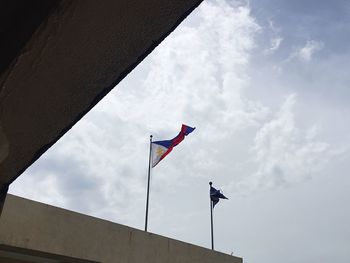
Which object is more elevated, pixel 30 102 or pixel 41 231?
pixel 41 231

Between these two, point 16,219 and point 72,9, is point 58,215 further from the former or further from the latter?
point 72,9

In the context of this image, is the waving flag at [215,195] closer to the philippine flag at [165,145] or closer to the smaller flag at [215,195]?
the smaller flag at [215,195]

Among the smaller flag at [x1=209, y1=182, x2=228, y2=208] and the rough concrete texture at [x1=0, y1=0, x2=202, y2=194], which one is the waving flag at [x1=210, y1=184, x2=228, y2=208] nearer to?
the smaller flag at [x1=209, y1=182, x2=228, y2=208]

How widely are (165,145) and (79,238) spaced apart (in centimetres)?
673

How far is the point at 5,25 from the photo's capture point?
1.65m

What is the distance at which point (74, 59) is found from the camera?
5.37 ft

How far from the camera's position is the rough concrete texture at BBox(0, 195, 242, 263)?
662 centimetres

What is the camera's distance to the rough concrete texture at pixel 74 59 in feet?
4.78

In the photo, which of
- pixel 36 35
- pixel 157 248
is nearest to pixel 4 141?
pixel 36 35

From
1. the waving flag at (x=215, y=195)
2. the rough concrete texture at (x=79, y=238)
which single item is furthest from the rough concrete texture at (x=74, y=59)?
the waving flag at (x=215, y=195)

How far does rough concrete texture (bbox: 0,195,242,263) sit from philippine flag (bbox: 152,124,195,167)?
15.1ft

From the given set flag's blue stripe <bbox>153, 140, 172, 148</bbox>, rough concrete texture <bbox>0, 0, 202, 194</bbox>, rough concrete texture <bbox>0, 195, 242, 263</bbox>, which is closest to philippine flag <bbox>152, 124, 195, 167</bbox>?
flag's blue stripe <bbox>153, 140, 172, 148</bbox>

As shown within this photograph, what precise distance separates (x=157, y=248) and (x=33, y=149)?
6.85 meters

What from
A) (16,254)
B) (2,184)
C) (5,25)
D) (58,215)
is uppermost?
(58,215)
